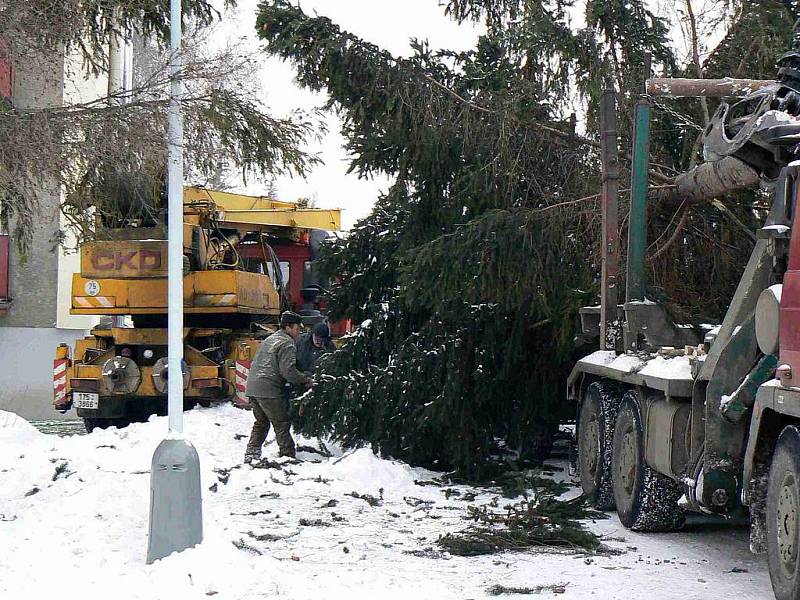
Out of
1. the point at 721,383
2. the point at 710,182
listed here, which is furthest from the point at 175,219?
the point at 710,182

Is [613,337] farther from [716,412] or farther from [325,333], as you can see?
[325,333]

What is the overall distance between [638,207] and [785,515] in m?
4.66

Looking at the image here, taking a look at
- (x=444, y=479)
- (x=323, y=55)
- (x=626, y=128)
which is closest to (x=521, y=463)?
(x=444, y=479)

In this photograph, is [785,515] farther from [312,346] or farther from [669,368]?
[312,346]

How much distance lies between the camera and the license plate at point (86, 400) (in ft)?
50.5

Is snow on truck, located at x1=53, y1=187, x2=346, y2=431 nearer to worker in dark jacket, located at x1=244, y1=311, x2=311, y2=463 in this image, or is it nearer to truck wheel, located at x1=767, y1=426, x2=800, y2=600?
→ worker in dark jacket, located at x1=244, y1=311, x2=311, y2=463

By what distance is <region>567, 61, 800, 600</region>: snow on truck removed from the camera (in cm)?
638

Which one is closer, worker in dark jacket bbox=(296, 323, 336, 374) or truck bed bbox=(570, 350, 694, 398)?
truck bed bbox=(570, 350, 694, 398)

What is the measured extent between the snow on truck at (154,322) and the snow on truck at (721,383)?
580cm

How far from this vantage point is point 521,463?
522 inches

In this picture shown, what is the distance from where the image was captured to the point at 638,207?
10.5 m

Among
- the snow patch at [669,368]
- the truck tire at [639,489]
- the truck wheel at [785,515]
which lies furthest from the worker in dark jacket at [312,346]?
the truck wheel at [785,515]

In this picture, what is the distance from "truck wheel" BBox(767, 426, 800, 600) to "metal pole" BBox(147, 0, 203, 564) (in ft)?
11.6

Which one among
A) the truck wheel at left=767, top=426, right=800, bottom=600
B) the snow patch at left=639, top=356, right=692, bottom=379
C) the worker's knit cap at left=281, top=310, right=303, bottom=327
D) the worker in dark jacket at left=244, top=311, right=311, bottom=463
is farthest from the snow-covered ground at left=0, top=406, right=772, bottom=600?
the worker's knit cap at left=281, top=310, right=303, bottom=327
